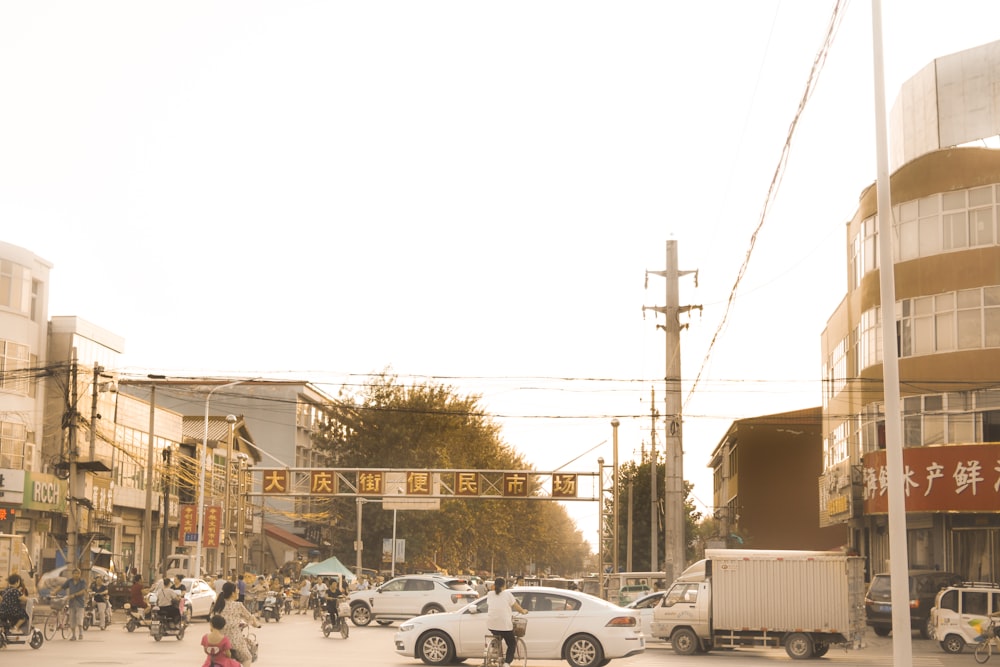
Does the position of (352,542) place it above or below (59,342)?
below

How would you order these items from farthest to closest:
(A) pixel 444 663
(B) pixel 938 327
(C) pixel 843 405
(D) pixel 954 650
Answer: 1. (C) pixel 843 405
2. (B) pixel 938 327
3. (D) pixel 954 650
4. (A) pixel 444 663

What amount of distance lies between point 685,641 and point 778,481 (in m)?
49.8

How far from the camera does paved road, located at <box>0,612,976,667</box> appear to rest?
23328 millimetres

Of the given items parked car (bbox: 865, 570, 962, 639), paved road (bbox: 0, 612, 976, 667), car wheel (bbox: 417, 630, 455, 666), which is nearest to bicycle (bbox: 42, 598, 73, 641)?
paved road (bbox: 0, 612, 976, 667)

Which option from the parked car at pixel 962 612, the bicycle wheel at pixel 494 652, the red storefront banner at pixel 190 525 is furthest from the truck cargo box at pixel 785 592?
the red storefront banner at pixel 190 525

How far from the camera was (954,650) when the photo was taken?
30797 mm

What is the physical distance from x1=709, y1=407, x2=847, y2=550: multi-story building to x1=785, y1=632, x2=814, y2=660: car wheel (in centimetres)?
4678

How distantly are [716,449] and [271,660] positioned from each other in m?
81.8

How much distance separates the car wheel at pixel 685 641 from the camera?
94.8 ft

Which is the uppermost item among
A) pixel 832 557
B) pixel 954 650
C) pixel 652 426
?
pixel 652 426

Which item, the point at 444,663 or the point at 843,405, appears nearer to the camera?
the point at 444,663

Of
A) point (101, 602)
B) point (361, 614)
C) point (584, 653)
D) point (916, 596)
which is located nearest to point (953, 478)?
point (916, 596)

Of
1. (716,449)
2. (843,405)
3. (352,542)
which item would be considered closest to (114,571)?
(352,542)

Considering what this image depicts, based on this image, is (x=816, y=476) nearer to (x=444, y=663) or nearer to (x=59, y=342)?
(x=59, y=342)
